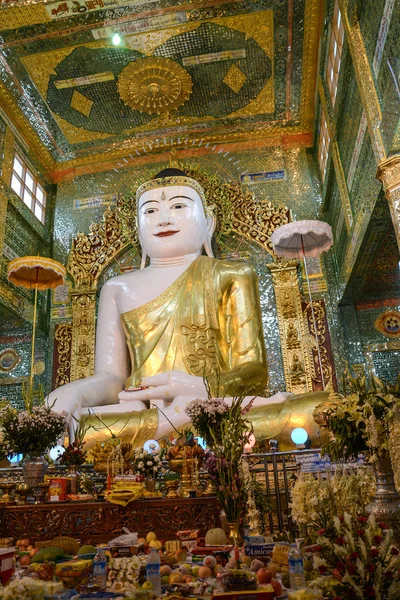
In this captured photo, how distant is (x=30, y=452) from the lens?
4102 millimetres

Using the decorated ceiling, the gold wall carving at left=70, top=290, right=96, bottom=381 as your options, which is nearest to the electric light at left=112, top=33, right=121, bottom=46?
the decorated ceiling

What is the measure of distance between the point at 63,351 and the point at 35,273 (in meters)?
1.40

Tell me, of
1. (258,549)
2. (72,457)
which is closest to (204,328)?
(72,457)

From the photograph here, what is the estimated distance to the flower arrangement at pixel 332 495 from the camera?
2682 mm

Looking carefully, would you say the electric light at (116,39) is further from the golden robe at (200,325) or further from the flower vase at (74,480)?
the flower vase at (74,480)

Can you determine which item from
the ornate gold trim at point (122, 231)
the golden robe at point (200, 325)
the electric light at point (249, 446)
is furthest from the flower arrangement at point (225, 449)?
the ornate gold trim at point (122, 231)

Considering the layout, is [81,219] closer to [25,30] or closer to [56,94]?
[56,94]

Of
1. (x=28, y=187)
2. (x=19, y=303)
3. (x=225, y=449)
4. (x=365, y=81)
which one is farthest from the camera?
(x=28, y=187)

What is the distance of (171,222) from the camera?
276 inches

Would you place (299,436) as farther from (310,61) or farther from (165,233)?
(310,61)

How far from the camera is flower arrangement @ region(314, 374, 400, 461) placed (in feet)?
9.05

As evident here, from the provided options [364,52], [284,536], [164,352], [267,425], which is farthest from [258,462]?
[364,52]

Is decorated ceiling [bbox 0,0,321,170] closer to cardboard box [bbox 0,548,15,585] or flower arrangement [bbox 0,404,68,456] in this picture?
flower arrangement [bbox 0,404,68,456]

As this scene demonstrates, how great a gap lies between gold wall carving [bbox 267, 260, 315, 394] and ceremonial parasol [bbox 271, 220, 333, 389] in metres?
0.22
